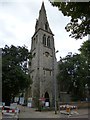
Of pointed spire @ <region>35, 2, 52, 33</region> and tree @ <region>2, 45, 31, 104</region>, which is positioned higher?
pointed spire @ <region>35, 2, 52, 33</region>

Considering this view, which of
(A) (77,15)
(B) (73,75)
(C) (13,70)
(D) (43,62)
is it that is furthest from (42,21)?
(A) (77,15)

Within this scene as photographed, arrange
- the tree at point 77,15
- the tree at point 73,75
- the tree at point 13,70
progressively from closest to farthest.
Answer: the tree at point 77,15 → the tree at point 13,70 → the tree at point 73,75

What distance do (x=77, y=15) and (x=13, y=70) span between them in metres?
23.2

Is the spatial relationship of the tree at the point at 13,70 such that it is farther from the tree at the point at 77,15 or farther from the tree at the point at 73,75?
the tree at the point at 77,15

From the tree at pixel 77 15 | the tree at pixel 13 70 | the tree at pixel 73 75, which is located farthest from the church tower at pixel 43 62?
the tree at pixel 77 15

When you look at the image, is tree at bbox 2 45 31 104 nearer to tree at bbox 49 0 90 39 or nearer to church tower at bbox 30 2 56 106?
church tower at bbox 30 2 56 106

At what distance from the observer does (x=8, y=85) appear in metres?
28.6

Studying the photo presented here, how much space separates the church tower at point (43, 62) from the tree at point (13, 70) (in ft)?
33.6

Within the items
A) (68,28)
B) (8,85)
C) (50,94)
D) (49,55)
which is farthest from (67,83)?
(68,28)

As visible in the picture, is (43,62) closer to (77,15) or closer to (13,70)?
(13,70)

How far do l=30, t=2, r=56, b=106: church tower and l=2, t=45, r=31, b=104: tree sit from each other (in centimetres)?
1025

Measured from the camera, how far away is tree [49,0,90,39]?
7.07m

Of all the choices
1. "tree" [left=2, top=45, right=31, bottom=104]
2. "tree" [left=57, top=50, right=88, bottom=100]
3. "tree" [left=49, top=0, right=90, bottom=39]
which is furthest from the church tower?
"tree" [left=49, top=0, right=90, bottom=39]

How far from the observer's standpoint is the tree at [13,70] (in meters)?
29.0
